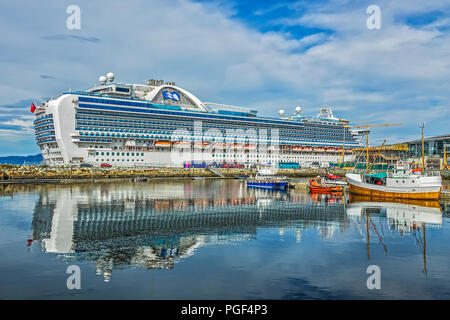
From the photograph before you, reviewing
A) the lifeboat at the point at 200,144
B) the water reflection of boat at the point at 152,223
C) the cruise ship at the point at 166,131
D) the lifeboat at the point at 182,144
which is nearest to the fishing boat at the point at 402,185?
the water reflection of boat at the point at 152,223

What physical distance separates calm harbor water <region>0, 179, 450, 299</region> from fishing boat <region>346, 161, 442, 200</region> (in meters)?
7.57

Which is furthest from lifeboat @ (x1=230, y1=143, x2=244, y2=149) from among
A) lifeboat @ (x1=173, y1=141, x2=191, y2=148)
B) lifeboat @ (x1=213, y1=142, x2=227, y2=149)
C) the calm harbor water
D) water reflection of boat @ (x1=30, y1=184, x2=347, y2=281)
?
the calm harbor water

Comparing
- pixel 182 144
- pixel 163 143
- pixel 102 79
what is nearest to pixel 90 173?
pixel 163 143

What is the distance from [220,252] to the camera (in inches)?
814

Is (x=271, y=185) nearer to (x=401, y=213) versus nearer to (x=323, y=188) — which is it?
(x=323, y=188)

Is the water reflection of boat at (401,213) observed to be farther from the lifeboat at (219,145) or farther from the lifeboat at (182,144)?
the lifeboat at (219,145)

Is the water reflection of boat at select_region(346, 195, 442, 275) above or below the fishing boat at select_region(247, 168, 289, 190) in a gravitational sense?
below

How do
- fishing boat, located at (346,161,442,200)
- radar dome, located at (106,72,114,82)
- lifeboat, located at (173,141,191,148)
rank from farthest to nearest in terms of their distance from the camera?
1. lifeboat, located at (173,141,191,148)
2. radar dome, located at (106,72,114,82)
3. fishing boat, located at (346,161,442,200)

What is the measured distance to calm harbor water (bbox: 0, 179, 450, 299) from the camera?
1509 centimetres

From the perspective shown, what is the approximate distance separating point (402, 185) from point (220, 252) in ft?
108

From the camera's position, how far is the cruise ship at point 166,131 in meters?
88.7

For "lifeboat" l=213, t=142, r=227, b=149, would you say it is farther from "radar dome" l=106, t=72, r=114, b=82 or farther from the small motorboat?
the small motorboat

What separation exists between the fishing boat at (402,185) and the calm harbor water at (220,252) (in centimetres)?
757
